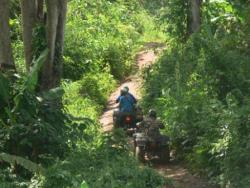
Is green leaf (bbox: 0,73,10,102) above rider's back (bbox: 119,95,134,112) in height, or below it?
above

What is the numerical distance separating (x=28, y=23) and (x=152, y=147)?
12.7ft

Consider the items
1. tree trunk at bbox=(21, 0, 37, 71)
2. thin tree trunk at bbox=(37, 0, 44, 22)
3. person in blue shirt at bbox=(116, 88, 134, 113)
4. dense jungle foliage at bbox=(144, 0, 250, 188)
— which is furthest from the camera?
person in blue shirt at bbox=(116, 88, 134, 113)

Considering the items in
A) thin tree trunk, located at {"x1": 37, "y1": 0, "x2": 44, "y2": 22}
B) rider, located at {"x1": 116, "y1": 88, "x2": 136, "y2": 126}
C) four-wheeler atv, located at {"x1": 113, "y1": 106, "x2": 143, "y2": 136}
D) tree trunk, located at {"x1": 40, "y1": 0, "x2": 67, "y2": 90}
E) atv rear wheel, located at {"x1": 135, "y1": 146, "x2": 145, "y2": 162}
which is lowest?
atv rear wheel, located at {"x1": 135, "y1": 146, "x2": 145, "y2": 162}

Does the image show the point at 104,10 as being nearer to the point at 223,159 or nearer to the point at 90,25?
the point at 90,25

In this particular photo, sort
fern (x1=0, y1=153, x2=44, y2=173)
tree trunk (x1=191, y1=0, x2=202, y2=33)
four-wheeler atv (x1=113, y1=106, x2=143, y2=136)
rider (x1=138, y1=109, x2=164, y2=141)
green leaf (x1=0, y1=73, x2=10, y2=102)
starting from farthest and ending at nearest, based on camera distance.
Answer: tree trunk (x1=191, y1=0, x2=202, y2=33), four-wheeler atv (x1=113, y1=106, x2=143, y2=136), rider (x1=138, y1=109, x2=164, y2=141), green leaf (x1=0, y1=73, x2=10, y2=102), fern (x1=0, y1=153, x2=44, y2=173)

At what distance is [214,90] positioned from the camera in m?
12.8

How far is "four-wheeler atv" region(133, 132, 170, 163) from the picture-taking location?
41.3ft

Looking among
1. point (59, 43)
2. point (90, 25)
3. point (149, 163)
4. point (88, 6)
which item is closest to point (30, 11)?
point (59, 43)

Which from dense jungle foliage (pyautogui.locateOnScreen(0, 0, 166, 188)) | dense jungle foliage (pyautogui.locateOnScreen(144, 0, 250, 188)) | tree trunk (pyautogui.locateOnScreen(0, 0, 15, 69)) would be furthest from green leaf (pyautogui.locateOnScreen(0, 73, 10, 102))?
dense jungle foliage (pyautogui.locateOnScreen(144, 0, 250, 188))

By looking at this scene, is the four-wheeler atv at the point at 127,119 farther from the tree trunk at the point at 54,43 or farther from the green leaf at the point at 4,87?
the green leaf at the point at 4,87

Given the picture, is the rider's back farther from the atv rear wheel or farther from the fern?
the fern

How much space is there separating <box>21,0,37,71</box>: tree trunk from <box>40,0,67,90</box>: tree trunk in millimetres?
483

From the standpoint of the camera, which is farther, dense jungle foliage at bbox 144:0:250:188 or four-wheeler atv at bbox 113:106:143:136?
four-wheeler atv at bbox 113:106:143:136

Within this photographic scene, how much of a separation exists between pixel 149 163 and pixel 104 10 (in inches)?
723
